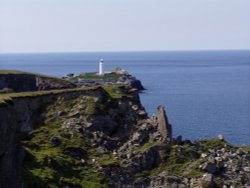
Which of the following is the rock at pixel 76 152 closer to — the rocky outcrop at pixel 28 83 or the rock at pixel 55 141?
the rock at pixel 55 141

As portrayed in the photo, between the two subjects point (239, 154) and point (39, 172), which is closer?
point (39, 172)

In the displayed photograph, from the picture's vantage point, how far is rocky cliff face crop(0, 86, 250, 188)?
56.4m

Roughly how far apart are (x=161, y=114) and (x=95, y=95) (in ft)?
24.8

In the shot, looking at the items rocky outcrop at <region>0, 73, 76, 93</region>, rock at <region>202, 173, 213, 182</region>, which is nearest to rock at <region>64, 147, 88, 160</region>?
rock at <region>202, 173, 213, 182</region>

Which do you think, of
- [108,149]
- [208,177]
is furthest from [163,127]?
[208,177]

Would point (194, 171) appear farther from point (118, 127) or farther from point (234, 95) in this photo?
point (234, 95)

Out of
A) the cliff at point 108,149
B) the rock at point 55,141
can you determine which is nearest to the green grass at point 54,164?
the cliff at point 108,149

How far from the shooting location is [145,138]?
6481 cm

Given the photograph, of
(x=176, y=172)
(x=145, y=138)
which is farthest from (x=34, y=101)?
(x=176, y=172)

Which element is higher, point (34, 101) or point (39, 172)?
point (34, 101)

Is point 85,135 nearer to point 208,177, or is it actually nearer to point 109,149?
point 109,149

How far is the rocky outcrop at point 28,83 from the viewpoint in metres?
77.9

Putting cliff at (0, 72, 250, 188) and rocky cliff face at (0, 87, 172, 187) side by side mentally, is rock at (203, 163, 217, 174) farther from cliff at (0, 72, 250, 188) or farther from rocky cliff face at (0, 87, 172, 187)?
rocky cliff face at (0, 87, 172, 187)

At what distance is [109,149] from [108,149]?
0.13 meters
